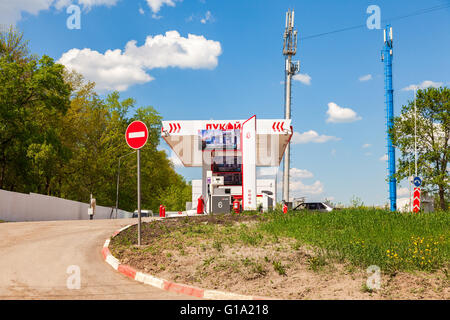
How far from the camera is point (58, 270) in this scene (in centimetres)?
930

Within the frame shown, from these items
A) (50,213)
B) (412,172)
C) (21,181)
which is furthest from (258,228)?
(21,181)

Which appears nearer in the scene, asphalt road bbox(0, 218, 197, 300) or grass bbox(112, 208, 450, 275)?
asphalt road bbox(0, 218, 197, 300)

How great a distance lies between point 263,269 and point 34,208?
87.0 feet

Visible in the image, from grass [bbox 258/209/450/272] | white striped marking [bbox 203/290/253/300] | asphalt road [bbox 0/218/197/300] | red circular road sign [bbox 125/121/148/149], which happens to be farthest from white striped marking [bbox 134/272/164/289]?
red circular road sign [bbox 125/121/148/149]

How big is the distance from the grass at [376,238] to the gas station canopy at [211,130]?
1489 centimetres

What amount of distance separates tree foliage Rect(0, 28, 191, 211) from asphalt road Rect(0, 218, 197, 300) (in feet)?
81.1

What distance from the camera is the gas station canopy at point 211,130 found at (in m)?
31.5

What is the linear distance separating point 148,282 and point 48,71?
3475 cm

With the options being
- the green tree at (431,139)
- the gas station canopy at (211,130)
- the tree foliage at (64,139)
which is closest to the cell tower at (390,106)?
the green tree at (431,139)

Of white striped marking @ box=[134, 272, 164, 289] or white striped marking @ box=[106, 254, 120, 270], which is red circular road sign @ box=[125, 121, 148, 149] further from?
white striped marking @ box=[134, 272, 164, 289]

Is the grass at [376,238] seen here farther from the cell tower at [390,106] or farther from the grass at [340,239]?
the cell tower at [390,106]

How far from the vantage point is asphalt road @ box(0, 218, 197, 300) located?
730cm

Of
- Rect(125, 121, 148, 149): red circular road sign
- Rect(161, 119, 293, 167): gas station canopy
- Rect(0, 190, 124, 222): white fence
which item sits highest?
Rect(161, 119, 293, 167): gas station canopy

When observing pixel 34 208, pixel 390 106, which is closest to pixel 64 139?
pixel 34 208
